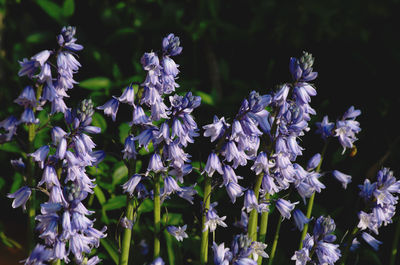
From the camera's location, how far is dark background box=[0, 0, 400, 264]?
13.4 ft

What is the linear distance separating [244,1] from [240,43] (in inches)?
22.8

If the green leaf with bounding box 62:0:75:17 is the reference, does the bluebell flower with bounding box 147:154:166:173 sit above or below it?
above

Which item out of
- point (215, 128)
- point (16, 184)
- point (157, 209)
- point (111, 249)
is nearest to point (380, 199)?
point (215, 128)

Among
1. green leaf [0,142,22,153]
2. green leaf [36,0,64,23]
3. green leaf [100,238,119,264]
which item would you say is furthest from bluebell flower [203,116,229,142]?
green leaf [36,0,64,23]

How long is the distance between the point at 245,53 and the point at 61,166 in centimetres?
357

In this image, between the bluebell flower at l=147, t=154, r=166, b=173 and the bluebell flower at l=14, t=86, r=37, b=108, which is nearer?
the bluebell flower at l=14, t=86, r=37, b=108

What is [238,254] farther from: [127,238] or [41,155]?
[41,155]

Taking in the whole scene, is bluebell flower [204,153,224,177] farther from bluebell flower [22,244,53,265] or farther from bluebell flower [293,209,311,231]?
bluebell flower [22,244,53,265]

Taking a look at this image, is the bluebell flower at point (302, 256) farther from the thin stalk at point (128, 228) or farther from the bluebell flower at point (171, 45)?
the bluebell flower at point (171, 45)

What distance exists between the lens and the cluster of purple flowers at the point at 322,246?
229cm

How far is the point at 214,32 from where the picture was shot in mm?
4906

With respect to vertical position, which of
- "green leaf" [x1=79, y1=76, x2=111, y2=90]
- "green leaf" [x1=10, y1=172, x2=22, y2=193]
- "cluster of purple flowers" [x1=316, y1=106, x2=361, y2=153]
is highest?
"cluster of purple flowers" [x1=316, y1=106, x2=361, y2=153]

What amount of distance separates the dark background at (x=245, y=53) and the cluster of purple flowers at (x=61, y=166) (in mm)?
1532

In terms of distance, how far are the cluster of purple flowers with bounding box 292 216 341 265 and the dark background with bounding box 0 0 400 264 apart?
1.31 metres
